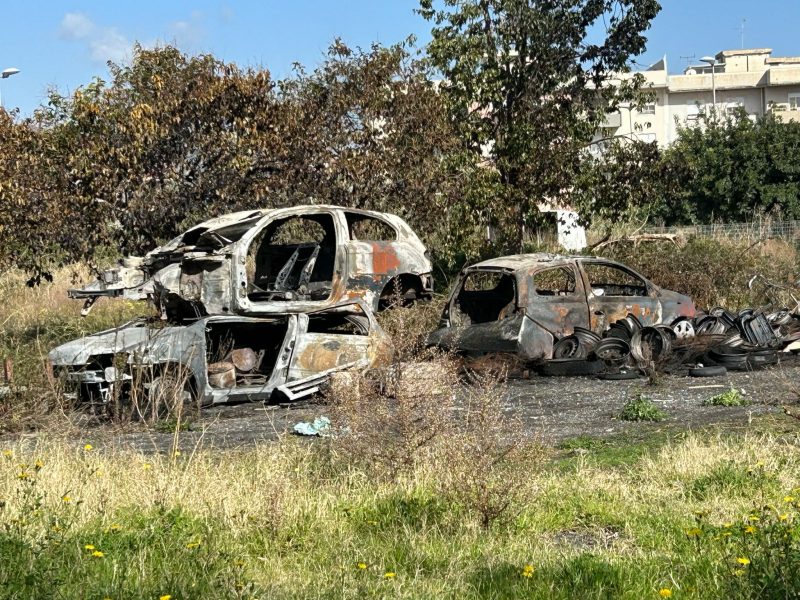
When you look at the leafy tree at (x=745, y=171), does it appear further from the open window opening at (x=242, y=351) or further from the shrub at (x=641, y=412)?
the shrub at (x=641, y=412)

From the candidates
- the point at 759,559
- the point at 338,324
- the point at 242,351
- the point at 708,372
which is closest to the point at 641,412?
the point at 708,372

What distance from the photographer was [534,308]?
47.3 feet

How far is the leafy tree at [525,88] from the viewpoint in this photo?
19984mm

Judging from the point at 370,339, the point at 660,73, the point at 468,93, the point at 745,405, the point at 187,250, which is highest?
the point at 660,73

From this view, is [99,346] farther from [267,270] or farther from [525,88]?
[525,88]

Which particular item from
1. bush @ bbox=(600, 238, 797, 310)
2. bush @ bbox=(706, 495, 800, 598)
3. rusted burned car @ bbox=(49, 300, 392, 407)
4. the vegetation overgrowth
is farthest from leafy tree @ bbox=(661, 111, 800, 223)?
bush @ bbox=(706, 495, 800, 598)

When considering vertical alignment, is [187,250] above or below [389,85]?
below

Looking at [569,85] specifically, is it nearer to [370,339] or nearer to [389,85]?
[389,85]

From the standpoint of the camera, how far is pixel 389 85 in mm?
20047

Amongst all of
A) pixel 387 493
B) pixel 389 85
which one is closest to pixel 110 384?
pixel 387 493

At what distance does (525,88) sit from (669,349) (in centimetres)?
754

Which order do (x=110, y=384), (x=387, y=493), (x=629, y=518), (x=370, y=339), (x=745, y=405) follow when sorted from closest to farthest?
(x=629, y=518), (x=387, y=493), (x=745, y=405), (x=110, y=384), (x=370, y=339)

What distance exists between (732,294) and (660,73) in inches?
2193

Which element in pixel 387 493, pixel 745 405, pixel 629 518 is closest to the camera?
pixel 629 518
